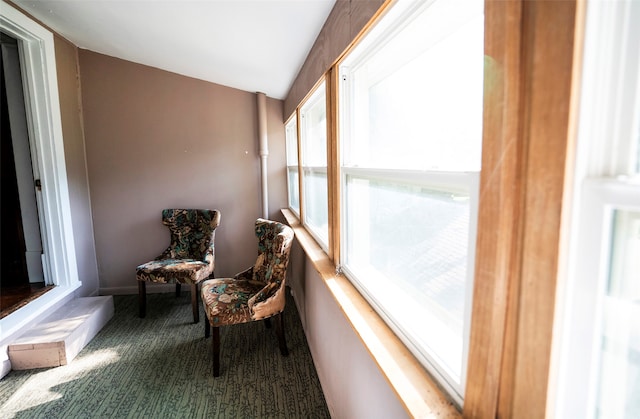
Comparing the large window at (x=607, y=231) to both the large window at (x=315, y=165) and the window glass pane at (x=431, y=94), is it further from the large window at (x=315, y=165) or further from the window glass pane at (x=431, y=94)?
the large window at (x=315, y=165)

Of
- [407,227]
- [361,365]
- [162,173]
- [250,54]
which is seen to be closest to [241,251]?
[162,173]

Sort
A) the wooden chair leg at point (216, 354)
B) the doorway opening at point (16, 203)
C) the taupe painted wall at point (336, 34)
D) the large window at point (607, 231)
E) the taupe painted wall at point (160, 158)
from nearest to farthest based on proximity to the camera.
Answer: the large window at point (607, 231), the taupe painted wall at point (336, 34), the wooden chair leg at point (216, 354), the doorway opening at point (16, 203), the taupe painted wall at point (160, 158)

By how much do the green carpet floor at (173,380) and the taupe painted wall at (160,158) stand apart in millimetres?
1041

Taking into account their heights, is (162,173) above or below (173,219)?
above

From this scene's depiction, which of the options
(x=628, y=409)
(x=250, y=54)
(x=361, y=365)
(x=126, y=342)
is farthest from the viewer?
(x=126, y=342)

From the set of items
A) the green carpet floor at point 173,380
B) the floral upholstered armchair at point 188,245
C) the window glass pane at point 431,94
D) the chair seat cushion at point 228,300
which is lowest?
the green carpet floor at point 173,380

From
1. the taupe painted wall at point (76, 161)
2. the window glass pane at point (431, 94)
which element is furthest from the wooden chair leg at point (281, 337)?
the taupe painted wall at point (76, 161)

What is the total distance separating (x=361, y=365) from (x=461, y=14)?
3.86ft

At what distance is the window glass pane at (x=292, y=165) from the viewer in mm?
3207

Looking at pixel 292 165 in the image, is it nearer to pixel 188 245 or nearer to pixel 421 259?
pixel 188 245

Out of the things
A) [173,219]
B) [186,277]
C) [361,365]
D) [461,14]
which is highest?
[461,14]

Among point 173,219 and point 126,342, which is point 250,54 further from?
point 126,342

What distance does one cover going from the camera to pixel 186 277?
2658 millimetres

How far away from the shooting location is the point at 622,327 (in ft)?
1.35
